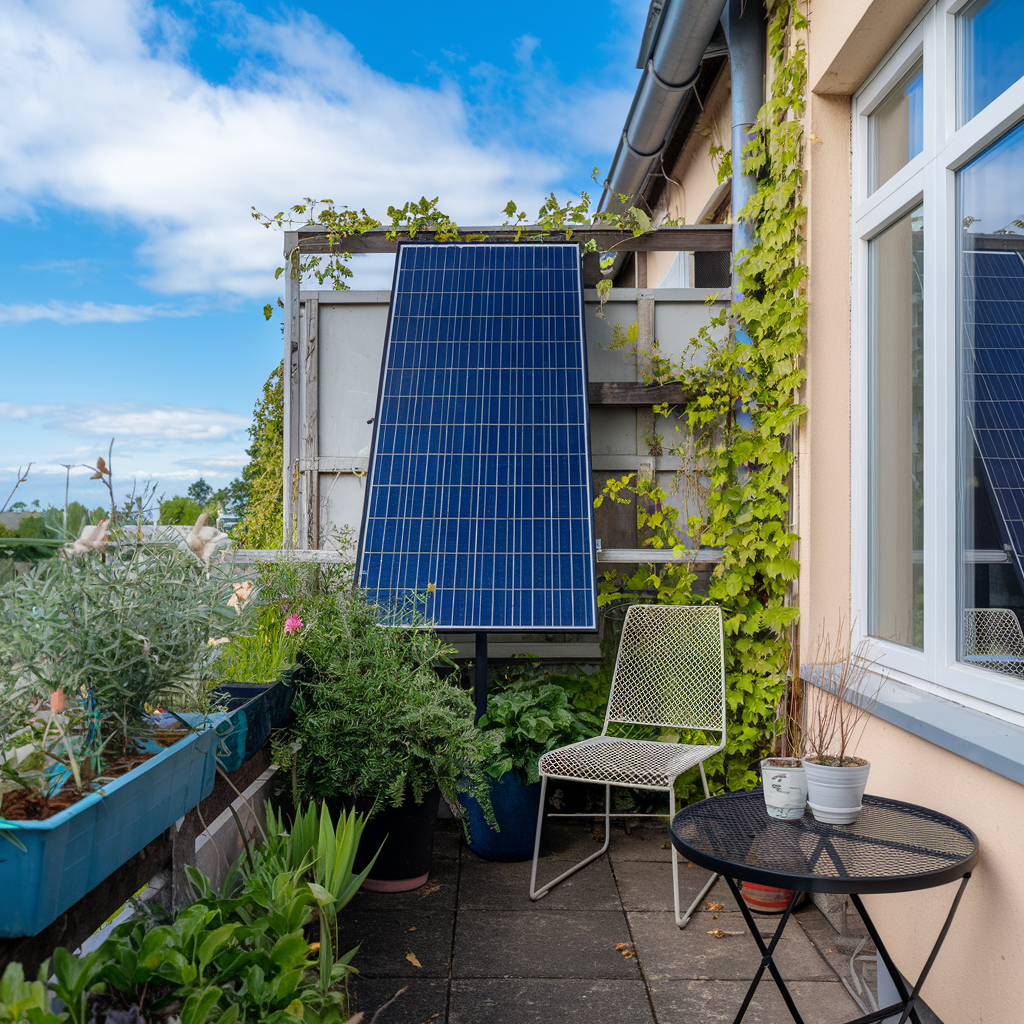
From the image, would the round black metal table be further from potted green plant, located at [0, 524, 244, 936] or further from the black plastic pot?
the black plastic pot

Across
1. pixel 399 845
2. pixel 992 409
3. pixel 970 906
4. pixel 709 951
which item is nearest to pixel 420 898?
pixel 399 845

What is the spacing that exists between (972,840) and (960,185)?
1609 mm

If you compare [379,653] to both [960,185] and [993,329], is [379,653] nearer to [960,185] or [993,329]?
[993,329]

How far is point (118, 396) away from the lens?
1.94 meters

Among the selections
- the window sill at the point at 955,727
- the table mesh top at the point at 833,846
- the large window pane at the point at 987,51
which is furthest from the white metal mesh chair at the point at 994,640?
the large window pane at the point at 987,51

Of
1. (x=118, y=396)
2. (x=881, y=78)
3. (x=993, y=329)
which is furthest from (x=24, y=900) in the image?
(x=881, y=78)

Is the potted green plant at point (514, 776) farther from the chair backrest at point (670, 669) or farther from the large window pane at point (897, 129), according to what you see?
the large window pane at point (897, 129)

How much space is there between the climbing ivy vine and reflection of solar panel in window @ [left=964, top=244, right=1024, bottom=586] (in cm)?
86

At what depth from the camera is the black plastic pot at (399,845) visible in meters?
2.76

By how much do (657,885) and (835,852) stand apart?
146 cm

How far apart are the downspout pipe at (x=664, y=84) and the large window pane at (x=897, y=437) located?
1.58 metres

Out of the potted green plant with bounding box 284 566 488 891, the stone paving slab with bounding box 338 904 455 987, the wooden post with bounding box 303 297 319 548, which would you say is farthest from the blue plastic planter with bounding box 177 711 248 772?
the wooden post with bounding box 303 297 319 548

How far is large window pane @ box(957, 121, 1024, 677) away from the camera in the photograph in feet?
6.05

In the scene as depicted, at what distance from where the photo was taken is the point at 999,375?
76.0 inches
